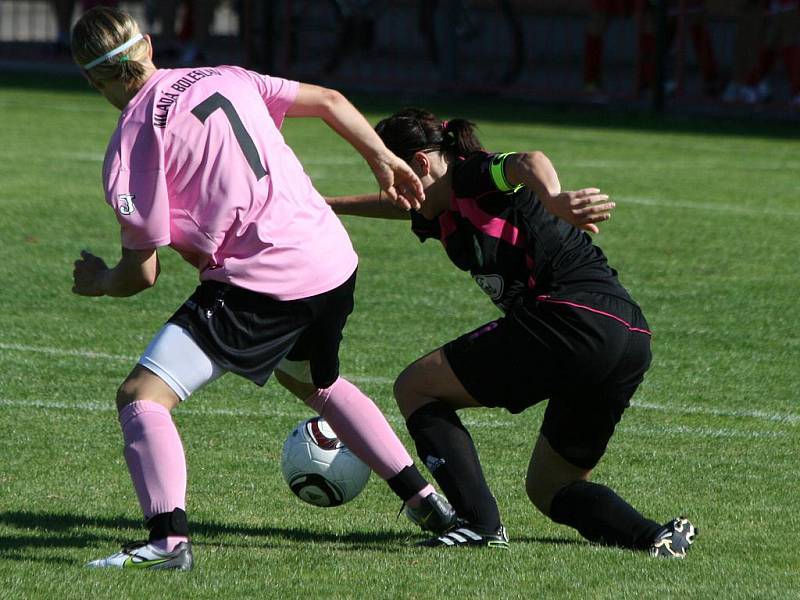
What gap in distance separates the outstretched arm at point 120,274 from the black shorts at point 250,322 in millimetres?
143

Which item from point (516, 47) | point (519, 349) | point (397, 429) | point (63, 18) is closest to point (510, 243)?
point (519, 349)

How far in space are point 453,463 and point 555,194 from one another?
94 cm

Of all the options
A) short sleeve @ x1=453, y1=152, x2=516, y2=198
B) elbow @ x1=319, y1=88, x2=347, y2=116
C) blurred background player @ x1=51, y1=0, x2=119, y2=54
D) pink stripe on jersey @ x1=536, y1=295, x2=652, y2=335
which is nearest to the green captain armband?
short sleeve @ x1=453, y1=152, x2=516, y2=198

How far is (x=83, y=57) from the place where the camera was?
441 centimetres

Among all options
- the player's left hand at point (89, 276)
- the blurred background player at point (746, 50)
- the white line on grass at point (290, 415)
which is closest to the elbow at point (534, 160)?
the player's left hand at point (89, 276)

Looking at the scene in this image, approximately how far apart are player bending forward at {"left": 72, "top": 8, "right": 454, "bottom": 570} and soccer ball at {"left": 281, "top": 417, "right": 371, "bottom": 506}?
24.3 inches

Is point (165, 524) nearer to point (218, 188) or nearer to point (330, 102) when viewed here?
point (218, 188)

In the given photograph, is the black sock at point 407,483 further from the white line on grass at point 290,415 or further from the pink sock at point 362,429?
the white line on grass at point 290,415

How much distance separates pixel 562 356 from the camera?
4.68 metres

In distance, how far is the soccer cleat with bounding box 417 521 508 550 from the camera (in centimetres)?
479

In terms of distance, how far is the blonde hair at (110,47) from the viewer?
4375 millimetres

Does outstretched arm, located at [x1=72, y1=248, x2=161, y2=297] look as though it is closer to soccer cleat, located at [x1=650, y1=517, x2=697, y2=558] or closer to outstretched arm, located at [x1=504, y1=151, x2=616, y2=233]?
outstretched arm, located at [x1=504, y1=151, x2=616, y2=233]

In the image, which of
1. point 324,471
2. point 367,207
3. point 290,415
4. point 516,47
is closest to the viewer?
point 324,471

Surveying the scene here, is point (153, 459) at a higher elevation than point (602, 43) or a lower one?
higher
